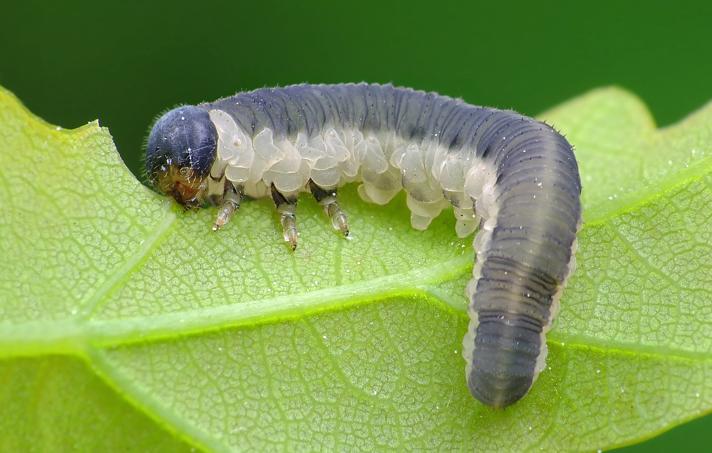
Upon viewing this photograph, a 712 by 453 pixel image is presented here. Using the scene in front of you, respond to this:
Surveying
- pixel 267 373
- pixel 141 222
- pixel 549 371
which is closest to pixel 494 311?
pixel 549 371

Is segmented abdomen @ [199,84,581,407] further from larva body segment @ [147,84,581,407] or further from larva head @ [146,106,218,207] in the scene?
larva head @ [146,106,218,207]

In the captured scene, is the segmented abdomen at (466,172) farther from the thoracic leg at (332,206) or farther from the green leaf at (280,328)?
the green leaf at (280,328)

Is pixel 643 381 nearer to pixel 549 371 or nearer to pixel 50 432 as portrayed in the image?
pixel 549 371

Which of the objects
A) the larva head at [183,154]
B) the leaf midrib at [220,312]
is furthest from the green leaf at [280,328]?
the larva head at [183,154]

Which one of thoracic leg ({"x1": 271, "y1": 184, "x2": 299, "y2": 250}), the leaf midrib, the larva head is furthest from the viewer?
thoracic leg ({"x1": 271, "y1": 184, "x2": 299, "y2": 250})

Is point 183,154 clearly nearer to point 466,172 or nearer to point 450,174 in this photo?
point 450,174

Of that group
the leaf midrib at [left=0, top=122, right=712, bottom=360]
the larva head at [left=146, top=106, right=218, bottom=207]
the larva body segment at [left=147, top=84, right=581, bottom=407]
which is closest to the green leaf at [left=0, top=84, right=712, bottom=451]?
the leaf midrib at [left=0, top=122, right=712, bottom=360]
